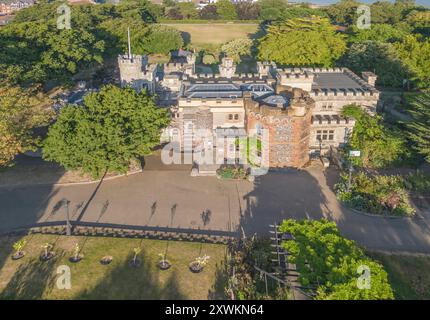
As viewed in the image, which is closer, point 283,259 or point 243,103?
point 283,259

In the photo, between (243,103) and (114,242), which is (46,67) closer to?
(243,103)

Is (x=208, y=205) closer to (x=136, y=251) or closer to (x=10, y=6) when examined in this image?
(x=136, y=251)

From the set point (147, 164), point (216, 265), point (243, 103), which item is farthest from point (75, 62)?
point (216, 265)

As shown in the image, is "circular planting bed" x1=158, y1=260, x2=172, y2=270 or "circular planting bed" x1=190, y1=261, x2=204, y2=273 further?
"circular planting bed" x1=158, y1=260, x2=172, y2=270

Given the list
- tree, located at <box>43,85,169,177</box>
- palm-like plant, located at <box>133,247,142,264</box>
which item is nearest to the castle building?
tree, located at <box>43,85,169,177</box>

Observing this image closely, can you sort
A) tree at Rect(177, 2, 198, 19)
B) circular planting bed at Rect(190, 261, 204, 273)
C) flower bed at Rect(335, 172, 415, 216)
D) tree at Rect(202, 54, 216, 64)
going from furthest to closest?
1. tree at Rect(177, 2, 198, 19)
2. tree at Rect(202, 54, 216, 64)
3. flower bed at Rect(335, 172, 415, 216)
4. circular planting bed at Rect(190, 261, 204, 273)

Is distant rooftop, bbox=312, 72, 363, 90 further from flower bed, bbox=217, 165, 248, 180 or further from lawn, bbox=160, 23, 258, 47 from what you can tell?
lawn, bbox=160, 23, 258, 47

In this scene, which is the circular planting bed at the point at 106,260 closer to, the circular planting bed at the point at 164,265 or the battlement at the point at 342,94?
the circular planting bed at the point at 164,265
